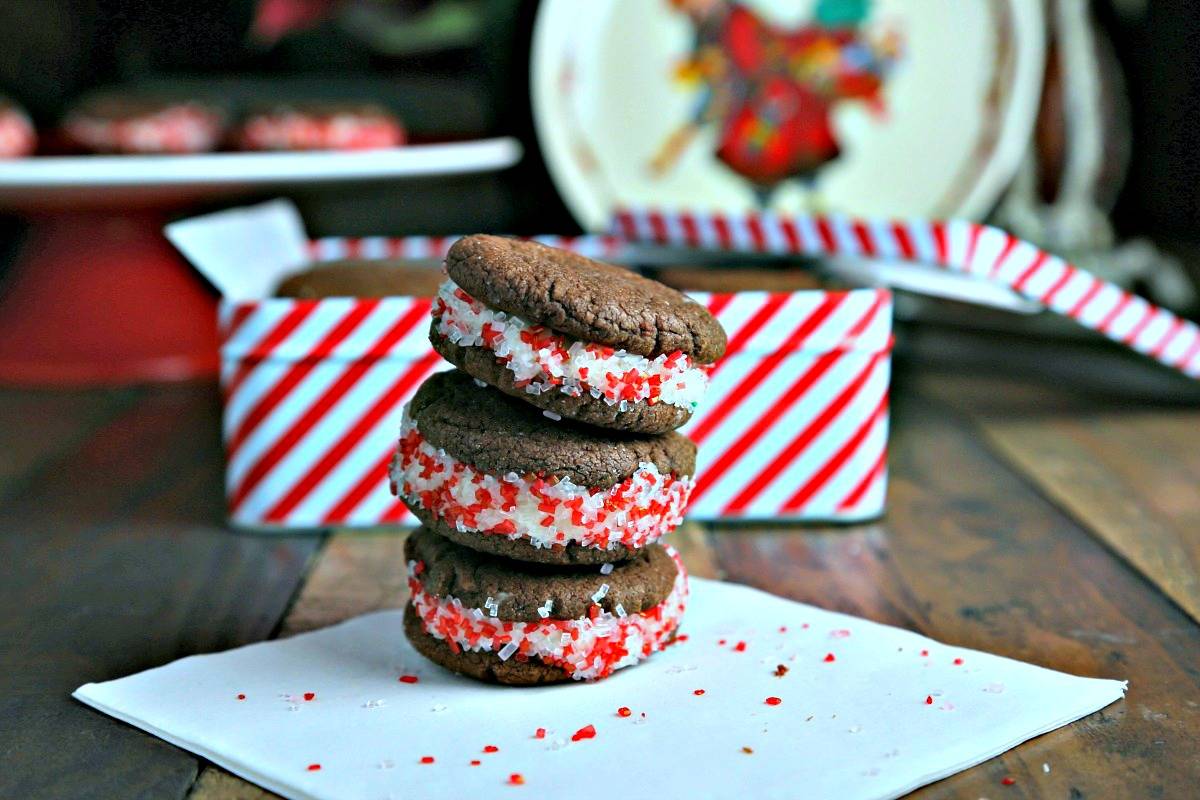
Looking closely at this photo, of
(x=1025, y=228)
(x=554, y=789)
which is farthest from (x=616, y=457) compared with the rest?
(x=1025, y=228)

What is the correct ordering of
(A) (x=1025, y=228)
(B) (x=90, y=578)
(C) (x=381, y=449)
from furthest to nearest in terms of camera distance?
(A) (x=1025, y=228) → (C) (x=381, y=449) → (B) (x=90, y=578)

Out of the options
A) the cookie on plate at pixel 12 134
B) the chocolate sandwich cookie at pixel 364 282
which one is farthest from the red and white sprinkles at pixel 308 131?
the chocolate sandwich cookie at pixel 364 282

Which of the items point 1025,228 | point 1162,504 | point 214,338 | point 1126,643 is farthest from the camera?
point 1025,228

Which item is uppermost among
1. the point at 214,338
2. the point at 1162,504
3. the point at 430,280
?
the point at 430,280

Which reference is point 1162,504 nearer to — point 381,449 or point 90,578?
point 381,449

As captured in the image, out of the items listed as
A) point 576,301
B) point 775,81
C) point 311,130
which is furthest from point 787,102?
point 576,301

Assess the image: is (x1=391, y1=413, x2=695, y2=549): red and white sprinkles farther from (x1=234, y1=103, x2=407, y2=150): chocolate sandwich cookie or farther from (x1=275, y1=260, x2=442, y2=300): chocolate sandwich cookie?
(x1=234, y1=103, x2=407, y2=150): chocolate sandwich cookie

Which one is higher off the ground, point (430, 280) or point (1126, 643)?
point (430, 280)
